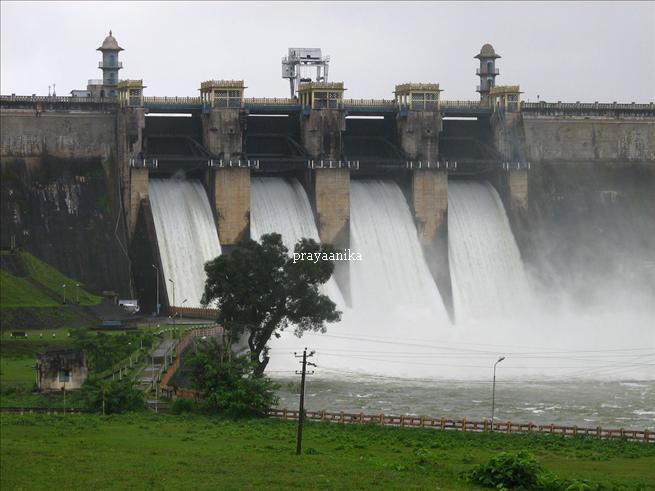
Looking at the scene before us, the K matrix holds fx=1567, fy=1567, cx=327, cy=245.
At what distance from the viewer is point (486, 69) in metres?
126

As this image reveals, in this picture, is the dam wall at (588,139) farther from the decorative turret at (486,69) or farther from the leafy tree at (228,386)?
the leafy tree at (228,386)

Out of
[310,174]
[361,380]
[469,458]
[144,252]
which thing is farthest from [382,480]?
[310,174]

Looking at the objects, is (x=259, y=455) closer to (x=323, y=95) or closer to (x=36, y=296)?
(x=36, y=296)

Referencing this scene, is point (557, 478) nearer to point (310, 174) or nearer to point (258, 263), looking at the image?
point (258, 263)

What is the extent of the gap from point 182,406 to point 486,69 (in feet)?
193

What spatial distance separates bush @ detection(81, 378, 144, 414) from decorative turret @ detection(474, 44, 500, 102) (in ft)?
190

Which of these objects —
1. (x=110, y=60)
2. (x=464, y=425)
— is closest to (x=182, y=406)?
(x=464, y=425)

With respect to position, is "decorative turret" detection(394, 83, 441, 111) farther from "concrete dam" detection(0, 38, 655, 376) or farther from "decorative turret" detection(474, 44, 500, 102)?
"decorative turret" detection(474, 44, 500, 102)

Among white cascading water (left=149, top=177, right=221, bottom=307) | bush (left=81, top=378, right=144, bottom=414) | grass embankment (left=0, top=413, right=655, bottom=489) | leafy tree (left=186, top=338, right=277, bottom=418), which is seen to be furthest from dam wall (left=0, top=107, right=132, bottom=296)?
grass embankment (left=0, top=413, right=655, bottom=489)

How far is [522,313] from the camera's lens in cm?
11119

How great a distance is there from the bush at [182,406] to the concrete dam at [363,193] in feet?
71.2

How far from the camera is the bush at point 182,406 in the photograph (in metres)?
75.4

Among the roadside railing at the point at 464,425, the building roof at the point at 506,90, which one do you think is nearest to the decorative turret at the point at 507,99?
the building roof at the point at 506,90

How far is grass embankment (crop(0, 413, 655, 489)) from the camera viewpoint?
194 ft
